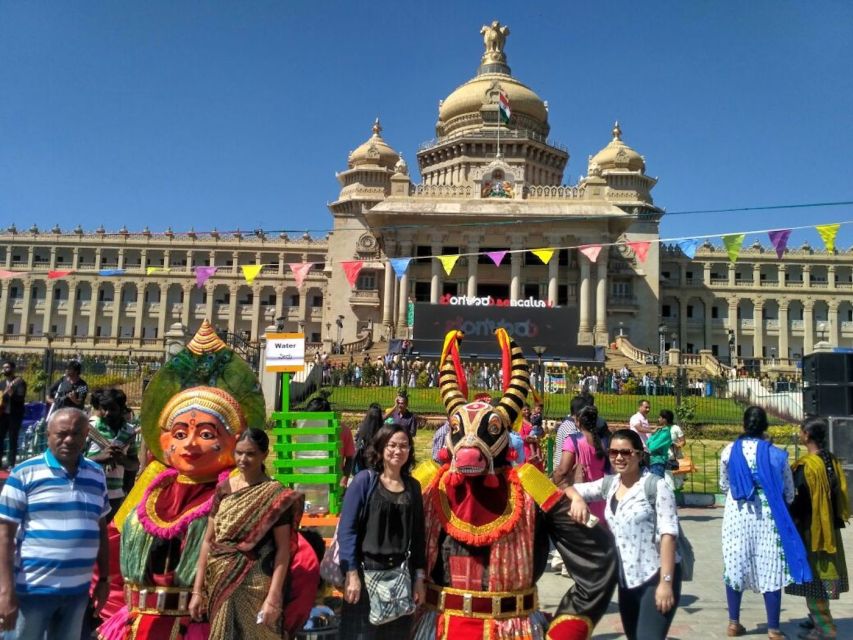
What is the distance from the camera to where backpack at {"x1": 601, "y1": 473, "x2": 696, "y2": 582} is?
4.21 m

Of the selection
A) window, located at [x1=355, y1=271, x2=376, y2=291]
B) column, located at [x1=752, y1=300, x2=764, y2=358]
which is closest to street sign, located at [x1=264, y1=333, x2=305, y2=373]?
window, located at [x1=355, y1=271, x2=376, y2=291]

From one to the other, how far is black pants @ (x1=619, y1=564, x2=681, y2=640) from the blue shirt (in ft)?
10.5

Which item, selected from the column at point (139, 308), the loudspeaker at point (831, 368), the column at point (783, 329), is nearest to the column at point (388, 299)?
the column at point (139, 308)

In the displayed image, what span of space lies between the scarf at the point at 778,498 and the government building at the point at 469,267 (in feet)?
98.4

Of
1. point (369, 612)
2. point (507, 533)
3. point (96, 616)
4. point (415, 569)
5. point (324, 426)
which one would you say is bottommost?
point (96, 616)

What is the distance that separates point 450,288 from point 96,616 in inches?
1709

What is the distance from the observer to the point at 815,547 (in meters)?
5.61

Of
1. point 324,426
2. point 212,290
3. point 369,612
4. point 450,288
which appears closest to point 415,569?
point 369,612

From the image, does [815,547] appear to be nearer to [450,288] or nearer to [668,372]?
[668,372]

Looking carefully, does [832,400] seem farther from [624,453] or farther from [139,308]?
[139,308]

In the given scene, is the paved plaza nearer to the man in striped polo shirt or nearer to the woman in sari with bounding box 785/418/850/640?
the woman in sari with bounding box 785/418/850/640

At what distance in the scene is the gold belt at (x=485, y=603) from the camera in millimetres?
3617

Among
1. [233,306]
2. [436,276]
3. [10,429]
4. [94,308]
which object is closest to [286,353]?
[10,429]

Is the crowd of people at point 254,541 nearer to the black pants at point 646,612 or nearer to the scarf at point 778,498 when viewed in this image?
the black pants at point 646,612
